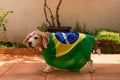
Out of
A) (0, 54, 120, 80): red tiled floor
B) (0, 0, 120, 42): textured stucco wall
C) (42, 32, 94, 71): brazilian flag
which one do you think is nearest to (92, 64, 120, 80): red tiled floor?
(0, 54, 120, 80): red tiled floor

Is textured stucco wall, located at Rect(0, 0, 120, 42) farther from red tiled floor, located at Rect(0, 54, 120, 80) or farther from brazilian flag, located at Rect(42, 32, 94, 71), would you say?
brazilian flag, located at Rect(42, 32, 94, 71)

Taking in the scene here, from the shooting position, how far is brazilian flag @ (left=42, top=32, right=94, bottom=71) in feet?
14.7

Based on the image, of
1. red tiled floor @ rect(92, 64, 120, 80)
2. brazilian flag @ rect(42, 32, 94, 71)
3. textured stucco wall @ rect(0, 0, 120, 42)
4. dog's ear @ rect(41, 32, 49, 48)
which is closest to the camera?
red tiled floor @ rect(92, 64, 120, 80)

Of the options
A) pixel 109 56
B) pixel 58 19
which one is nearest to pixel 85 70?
pixel 109 56

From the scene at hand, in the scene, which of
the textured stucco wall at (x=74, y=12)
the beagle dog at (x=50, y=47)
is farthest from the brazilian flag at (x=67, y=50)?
the textured stucco wall at (x=74, y=12)

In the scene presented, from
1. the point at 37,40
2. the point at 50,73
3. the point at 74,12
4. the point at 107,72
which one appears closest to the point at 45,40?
the point at 37,40

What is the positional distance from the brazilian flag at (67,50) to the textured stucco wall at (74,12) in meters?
3.38

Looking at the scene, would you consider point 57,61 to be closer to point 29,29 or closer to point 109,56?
point 109,56

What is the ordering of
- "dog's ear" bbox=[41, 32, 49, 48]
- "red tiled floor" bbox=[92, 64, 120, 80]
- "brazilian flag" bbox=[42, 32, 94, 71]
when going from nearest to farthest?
1. "red tiled floor" bbox=[92, 64, 120, 80]
2. "dog's ear" bbox=[41, 32, 49, 48]
3. "brazilian flag" bbox=[42, 32, 94, 71]

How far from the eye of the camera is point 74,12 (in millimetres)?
7895

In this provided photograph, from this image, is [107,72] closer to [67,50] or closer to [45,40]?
[67,50]

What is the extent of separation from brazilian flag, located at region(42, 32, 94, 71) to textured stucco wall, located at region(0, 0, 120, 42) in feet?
11.1

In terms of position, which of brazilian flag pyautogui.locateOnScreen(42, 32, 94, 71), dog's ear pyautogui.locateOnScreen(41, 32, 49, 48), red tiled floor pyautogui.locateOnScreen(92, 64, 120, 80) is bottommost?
red tiled floor pyautogui.locateOnScreen(92, 64, 120, 80)

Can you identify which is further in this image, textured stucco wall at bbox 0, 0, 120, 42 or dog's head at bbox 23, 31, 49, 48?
textured stucco wall at bbox 0, 0, 120, 42
